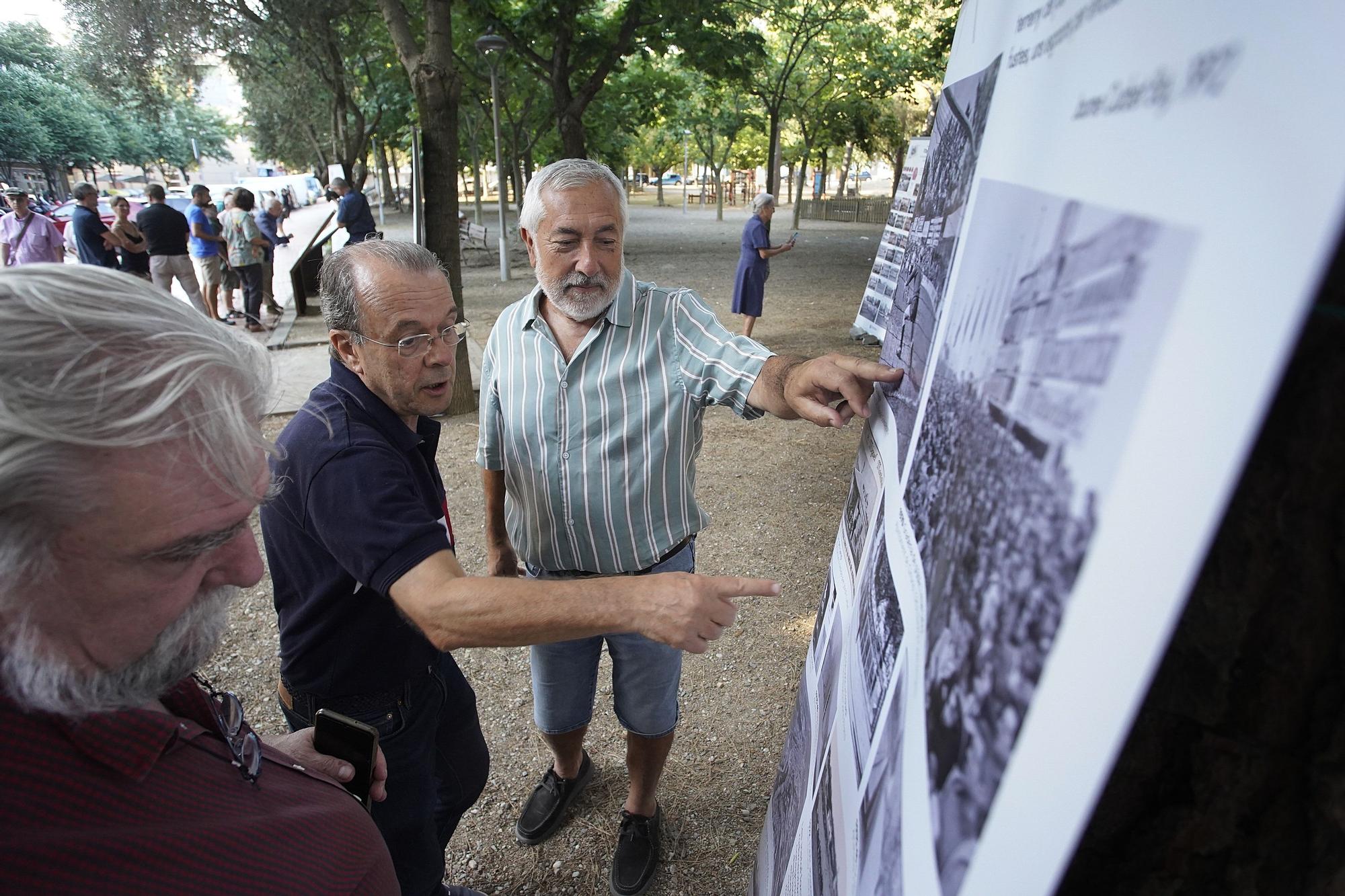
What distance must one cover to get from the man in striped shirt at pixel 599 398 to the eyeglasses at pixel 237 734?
37.0 inches

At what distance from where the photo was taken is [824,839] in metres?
0.99

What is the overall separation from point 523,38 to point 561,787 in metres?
12.7

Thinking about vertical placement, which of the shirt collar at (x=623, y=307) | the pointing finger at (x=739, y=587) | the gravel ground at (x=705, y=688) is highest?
the shirt collar at (x=623, y=307)

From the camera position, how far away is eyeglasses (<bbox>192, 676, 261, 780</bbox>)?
105cm

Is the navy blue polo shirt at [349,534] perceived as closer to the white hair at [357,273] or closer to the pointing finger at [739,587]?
the white hair at [357,273]

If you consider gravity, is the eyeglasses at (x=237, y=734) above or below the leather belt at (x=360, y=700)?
above

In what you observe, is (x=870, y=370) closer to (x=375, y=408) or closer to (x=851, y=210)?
(x=375, y=408)

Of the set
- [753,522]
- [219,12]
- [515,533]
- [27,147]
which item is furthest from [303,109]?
[515,533]

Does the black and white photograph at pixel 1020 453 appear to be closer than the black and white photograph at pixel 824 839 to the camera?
Yes

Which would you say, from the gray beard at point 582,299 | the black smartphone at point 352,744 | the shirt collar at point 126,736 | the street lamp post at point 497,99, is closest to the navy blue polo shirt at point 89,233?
the street lamp post at point 497,99

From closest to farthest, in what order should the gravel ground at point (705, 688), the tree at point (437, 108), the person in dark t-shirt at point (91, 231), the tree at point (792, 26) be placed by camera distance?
the gravel ground at point (705, 688) → the tree at point (437, 108) → the person in dark t-shirt at point (91, 231) → the tree at point (792, 26)

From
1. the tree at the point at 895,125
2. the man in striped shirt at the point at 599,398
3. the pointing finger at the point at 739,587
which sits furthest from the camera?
the tree at the point at 895,125

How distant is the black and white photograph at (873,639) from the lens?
78 centimetres

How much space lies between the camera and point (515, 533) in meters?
2.16
